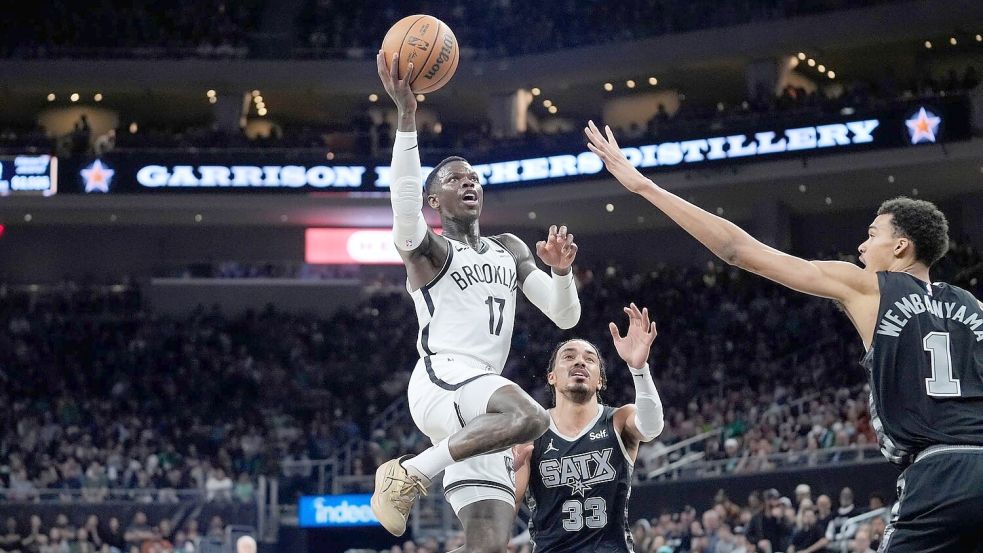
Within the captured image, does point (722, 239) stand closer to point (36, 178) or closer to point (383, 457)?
point (383, 457)

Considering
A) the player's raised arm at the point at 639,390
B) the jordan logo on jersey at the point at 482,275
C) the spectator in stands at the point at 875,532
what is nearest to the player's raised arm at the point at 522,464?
the player's raised arm at the point at 639,390

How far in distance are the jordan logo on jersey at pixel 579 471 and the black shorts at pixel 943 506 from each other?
2.56 m

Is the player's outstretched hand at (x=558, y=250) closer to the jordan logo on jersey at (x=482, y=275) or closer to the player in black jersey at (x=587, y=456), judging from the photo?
the jordan logo on jersey at (x=482, y=275)

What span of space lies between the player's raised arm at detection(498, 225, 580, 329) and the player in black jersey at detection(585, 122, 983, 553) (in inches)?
80.3

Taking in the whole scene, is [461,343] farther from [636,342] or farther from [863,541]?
[863,541]

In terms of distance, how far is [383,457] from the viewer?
2652 centimetres

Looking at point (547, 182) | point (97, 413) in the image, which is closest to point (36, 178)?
point (97, 413)

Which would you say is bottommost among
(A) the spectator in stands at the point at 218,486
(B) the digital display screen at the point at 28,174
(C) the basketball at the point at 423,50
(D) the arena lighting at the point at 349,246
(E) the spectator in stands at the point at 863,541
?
(A) the spectator in stands at the point at 218,486

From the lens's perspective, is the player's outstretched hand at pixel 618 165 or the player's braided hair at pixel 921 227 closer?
the player's braided hair at pixel 921 227

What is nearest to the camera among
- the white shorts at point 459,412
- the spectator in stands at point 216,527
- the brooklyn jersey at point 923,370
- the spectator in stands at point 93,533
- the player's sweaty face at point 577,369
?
the brooklyn jersey at point 923,370

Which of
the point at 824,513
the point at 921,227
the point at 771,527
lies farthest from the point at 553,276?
the point at 771,527

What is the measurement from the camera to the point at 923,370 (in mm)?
5516

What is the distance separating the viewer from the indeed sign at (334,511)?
81.2ft

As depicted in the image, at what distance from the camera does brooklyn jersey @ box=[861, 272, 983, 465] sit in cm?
548
